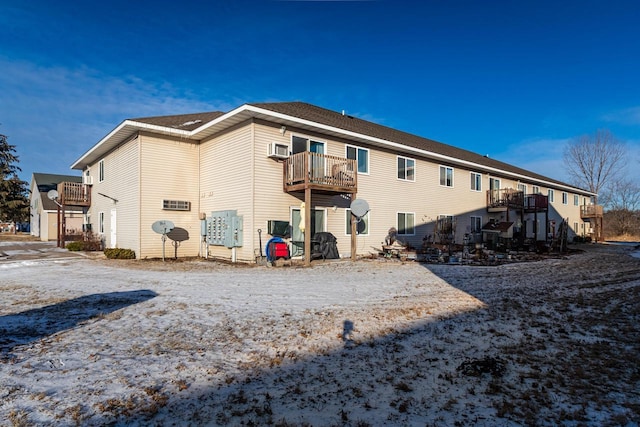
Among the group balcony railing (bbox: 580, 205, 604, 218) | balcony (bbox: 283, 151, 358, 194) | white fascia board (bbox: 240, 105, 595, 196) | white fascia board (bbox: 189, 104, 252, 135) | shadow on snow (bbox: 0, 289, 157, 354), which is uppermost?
white fascia board (bbox: 189, 104, 252, 135)

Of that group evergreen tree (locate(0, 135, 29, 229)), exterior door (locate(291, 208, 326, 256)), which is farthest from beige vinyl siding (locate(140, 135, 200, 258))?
evergreen tree (locate(0, 135, 29, 229))

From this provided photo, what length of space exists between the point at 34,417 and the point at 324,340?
9.68 feet

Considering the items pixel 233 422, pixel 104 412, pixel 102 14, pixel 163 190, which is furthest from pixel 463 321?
pixel 102 14

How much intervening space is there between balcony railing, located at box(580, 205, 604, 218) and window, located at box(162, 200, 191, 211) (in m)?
36.3

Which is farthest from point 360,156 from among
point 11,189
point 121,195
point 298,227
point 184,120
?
point 11,189

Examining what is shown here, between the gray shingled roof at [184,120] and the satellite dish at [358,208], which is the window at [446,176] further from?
the gray shingled roof at [184,120]

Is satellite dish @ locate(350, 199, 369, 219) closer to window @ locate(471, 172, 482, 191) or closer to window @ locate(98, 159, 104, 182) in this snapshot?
window @ locate(471, 172, 482, 191)

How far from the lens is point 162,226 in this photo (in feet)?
44.1

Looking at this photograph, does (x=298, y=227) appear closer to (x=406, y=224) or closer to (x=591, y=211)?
(x=406, y=224)

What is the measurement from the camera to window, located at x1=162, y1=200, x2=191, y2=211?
14.7 meters

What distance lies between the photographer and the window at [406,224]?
17.9 meters

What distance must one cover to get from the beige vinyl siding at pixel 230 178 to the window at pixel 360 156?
4.69 metres

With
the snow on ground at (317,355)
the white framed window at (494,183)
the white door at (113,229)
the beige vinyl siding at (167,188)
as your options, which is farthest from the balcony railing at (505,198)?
the white door at (113,229)

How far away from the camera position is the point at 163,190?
48.2 feet
